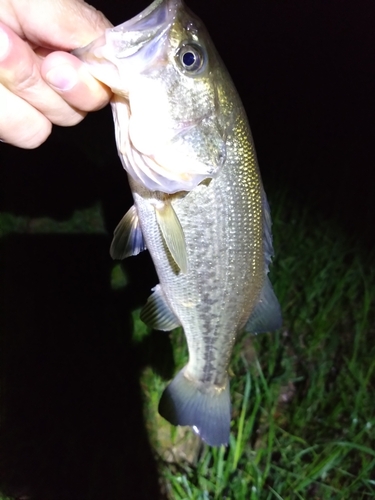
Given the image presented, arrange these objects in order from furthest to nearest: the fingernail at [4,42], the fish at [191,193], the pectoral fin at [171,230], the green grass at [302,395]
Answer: the green grass at [302,395], the pectoral fin at [171,230], the fish at [191,193], the fingernail at [4,42]

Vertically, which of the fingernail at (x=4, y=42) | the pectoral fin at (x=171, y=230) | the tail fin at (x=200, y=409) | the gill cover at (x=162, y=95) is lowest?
the tail fin at (x=200, y=409)

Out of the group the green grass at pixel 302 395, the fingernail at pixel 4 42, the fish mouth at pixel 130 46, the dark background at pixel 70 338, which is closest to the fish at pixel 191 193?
the fish mouth at pixel 130 46

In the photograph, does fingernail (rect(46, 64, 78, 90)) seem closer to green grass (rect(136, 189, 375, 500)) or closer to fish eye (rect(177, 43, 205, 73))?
fish eye (rect(177, 43, 205, 73))

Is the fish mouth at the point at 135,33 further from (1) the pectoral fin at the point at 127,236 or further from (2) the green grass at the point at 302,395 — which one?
(2) the green grass at the point at 302,395

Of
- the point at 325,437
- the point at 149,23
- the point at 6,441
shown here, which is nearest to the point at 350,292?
the point at 325,437

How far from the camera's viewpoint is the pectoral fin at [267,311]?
1363 mm

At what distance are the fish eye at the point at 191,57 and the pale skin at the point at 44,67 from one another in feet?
0.58

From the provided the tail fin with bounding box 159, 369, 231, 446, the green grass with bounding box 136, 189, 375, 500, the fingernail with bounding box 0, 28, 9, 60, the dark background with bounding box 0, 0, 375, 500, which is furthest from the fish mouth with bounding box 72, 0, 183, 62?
the green grass with bounding box 136, 189, 375, 500

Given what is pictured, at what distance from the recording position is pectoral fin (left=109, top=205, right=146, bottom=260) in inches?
48.2

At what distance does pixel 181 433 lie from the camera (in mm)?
2340

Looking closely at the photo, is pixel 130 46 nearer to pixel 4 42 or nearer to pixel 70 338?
pixel 4 42

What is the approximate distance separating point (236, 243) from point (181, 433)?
57.8 inches

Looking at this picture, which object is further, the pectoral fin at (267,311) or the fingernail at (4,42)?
the pectoral fin at (267,311)

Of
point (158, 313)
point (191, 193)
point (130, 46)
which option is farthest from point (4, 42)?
point (158, 313)
